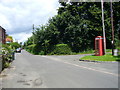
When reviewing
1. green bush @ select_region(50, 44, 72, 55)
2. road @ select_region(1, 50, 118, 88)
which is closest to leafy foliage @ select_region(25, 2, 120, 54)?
green bush @ select_region(50, 44, 72, 55)

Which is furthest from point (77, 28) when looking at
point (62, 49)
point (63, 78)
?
point (63, 78)

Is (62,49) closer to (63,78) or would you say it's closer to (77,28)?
(77,28)

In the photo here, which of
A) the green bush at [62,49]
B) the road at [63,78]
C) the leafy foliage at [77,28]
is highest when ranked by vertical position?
the leafy foliage at [77,28]

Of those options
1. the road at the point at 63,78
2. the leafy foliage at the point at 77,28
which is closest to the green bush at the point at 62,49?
the leafy foliage at the point at 77,28

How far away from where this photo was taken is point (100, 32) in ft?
101

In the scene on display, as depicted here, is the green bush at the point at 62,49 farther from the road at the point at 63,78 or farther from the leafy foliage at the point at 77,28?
the road at the point at 63,78

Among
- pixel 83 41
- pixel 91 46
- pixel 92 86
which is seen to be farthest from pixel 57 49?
pixel 92 86

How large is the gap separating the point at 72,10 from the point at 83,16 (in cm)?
317

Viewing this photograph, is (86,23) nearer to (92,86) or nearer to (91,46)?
(91,46)

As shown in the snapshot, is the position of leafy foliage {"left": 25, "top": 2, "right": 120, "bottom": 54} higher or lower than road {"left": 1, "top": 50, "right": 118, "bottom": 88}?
higher

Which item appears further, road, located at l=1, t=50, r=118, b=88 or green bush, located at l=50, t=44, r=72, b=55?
green bush, located at l=50, t=44, r=72, b=55

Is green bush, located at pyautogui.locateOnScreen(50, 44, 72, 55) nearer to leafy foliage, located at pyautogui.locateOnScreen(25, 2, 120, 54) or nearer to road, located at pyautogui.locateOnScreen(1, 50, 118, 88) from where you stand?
leafy foliage, located at pyautogui.locateOnScreen(25, 2, 120, 54)

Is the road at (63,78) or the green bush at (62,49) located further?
the green bush at (62,49)

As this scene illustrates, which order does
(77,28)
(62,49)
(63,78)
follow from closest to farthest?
(63,78) < (77,28) < (62,49)
